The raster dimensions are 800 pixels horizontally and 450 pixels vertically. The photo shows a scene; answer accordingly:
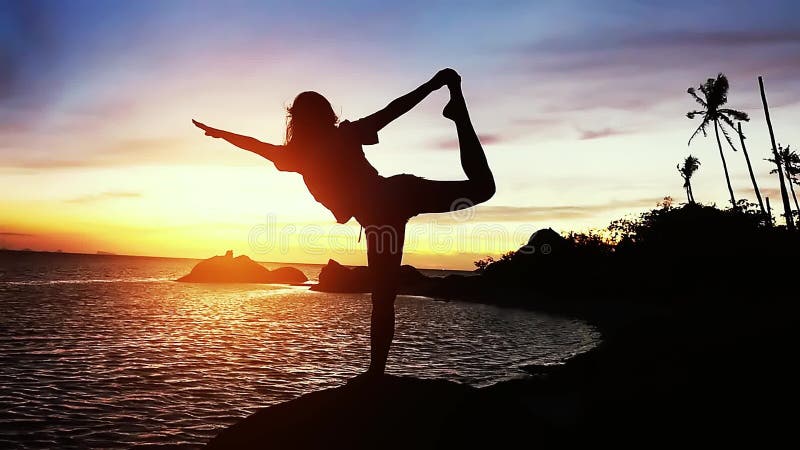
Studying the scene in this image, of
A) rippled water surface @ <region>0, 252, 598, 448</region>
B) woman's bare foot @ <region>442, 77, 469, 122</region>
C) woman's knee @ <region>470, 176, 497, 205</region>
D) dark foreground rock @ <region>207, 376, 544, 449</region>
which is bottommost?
rippled water surface @ <region>0, 252, 598, 448</region>

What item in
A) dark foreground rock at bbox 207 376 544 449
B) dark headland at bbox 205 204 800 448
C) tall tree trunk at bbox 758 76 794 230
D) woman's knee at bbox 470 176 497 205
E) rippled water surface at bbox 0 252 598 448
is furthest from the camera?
tall tree trunk at bbox 758 76 794 230

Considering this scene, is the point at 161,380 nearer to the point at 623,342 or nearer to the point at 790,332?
the point at 623,342

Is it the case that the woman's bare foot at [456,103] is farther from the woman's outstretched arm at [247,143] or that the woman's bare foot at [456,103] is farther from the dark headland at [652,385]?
the dark headland at [652,385]

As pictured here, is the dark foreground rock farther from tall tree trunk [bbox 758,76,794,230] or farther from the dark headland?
tall tree trunk [bbox 758,76,794,230]

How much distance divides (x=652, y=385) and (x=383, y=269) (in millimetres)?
11434

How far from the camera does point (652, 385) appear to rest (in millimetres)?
13695

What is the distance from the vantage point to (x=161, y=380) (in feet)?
73.8

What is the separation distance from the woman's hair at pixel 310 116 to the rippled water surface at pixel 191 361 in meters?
12.2

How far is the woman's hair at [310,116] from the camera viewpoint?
523 centimetres

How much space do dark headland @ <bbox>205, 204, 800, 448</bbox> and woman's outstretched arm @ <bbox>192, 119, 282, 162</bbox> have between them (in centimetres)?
287

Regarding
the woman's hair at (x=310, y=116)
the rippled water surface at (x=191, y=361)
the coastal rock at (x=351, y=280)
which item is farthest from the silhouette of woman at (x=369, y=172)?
the coastal rock at (x=351, y=280)

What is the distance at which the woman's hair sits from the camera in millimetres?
5230

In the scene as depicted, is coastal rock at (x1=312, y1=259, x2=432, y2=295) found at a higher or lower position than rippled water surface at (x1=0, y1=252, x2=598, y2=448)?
higher

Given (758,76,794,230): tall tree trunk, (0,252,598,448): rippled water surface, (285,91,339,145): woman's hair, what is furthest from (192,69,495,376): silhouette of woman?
(758,76,794,230): tall tree trunk
